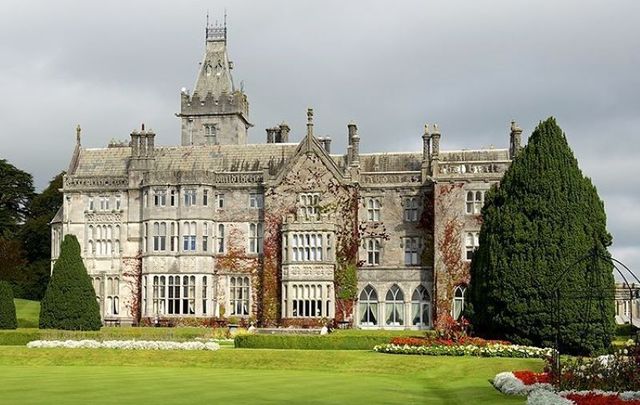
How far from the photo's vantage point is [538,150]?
38.4 metres

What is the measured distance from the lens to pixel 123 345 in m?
37.4

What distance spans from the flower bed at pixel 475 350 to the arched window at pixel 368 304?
1914 cm

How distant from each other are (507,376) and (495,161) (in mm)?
28318

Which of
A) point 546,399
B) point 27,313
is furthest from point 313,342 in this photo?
point 27,313

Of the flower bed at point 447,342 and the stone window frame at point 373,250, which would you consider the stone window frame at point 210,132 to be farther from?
the flower bed at point 447,342

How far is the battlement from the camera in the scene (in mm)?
63625

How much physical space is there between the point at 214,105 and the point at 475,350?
1344 inches

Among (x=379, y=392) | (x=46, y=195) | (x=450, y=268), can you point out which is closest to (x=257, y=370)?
(x=379, y=392)

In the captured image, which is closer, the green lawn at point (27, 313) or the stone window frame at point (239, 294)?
the green lawn at point (27, 313)

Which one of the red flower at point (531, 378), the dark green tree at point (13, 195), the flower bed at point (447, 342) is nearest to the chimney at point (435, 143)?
the flower bed at point (447, 342)

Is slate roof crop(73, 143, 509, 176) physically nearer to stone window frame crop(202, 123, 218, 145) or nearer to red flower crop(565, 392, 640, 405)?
stone window frame crop(202, 123, 218, 145)

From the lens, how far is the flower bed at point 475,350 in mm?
33250

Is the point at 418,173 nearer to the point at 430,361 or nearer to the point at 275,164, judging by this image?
the point at 275,164

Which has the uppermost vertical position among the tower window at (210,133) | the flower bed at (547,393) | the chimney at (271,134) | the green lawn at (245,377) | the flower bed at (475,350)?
the tower window at (210,133)
